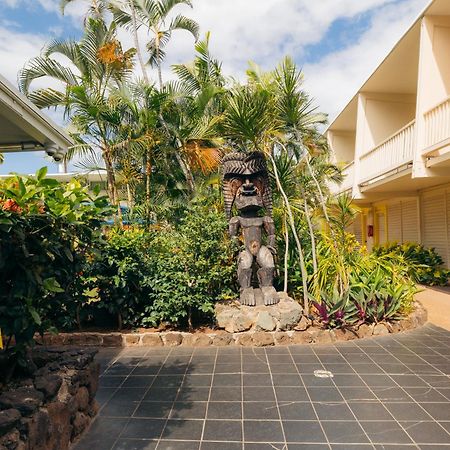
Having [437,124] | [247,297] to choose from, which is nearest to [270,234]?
[247,297]

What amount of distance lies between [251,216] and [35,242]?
3857mm

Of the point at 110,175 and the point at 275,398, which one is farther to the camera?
the point at 110,175

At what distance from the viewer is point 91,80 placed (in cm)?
846

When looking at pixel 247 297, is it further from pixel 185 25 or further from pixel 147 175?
pixel 185 25

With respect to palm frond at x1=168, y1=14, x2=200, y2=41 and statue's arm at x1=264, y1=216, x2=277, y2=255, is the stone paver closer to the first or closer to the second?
statue's arm at x1=264, y1=216, x2=277, y2=255

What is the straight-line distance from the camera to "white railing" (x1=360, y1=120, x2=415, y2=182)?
25.4 ft

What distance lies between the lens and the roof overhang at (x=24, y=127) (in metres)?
2.76

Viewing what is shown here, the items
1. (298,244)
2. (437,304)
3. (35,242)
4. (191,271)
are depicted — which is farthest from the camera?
(437,304)

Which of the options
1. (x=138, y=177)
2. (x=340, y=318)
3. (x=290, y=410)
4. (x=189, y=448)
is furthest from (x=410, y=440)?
(x=138, y=177)

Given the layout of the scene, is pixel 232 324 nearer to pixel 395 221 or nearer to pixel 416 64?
pixel 416 64

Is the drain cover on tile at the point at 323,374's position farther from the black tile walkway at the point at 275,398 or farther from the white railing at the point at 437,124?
the white railing at the point at 437,124

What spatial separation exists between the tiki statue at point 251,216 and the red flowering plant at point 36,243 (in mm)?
3144

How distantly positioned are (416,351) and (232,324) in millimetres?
2332

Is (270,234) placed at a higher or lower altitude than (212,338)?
higher
